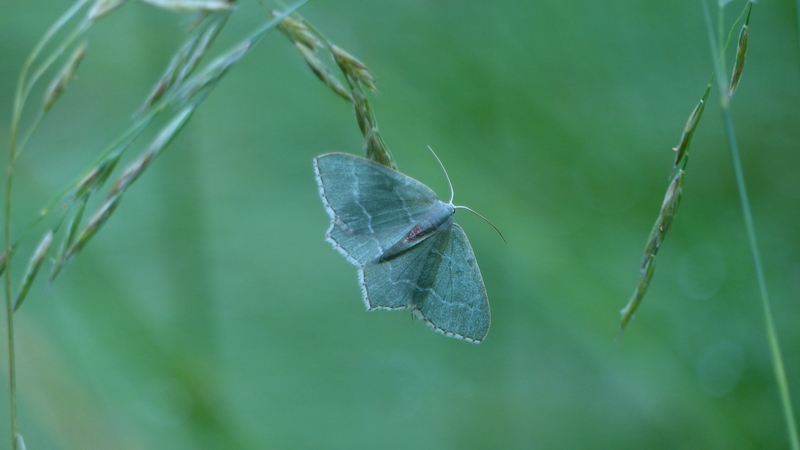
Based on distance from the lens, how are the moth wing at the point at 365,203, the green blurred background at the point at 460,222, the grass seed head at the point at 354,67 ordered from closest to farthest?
the grass seed head at the point at 354,67 → the moth wing at the point at 365,203 → the green blurred background at the point at 460,222

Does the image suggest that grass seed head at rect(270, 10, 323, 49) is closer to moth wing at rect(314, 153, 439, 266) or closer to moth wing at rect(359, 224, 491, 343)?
moth wing at rect(314, 153, 439, 266)

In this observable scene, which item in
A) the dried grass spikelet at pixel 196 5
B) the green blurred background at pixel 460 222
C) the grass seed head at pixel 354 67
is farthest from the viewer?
the green blurred background at pixel 460 222

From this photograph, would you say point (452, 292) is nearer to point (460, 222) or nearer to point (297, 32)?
point (297, 32)

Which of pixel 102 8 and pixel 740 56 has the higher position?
pixel 102 8

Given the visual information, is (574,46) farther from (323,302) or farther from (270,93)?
(323,302)

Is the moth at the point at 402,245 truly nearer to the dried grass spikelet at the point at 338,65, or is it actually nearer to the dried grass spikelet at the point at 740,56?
the dried grass spikelet at the point at 338,65

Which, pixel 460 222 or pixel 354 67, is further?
pixel 460 222

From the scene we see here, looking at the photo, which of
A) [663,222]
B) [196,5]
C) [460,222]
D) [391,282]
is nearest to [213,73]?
[196,5]

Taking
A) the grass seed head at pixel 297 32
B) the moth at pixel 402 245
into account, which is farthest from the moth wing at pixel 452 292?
the grass seed head at pixel 297 32
